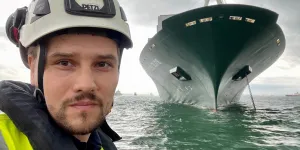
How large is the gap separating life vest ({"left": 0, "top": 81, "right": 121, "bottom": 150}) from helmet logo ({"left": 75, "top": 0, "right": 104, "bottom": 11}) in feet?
2.45

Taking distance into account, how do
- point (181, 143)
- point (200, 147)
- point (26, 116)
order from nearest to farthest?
1. point (26, 116)
2. point (200, 147)
3. point (181, 143)

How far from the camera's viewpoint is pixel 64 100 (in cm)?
174

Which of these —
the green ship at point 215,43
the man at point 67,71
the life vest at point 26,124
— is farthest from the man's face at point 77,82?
the green ship at point 215,43

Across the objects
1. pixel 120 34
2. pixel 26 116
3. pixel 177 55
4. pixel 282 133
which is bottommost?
pixel 282 133

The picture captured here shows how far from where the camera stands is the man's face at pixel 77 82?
1.73 m

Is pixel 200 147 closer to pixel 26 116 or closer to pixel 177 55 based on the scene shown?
pixel 26 116

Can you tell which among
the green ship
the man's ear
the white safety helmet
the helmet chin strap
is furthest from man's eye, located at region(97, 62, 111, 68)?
the green ship

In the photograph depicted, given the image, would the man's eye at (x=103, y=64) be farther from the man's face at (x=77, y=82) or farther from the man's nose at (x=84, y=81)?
the man's nose at (x=84, y=81)

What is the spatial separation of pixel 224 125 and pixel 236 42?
21.4 ft

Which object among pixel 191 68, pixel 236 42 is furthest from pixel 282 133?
pixel 191 68

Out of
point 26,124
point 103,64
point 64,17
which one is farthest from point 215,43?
point 26,124

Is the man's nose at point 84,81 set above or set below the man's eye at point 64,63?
below

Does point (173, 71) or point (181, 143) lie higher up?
point (173, 71)

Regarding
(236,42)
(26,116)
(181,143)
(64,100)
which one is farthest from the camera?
(236,42)
